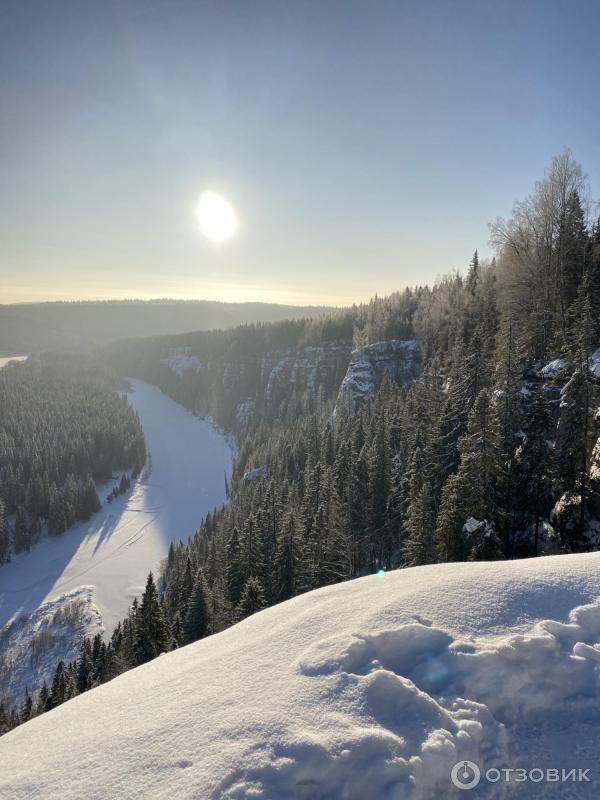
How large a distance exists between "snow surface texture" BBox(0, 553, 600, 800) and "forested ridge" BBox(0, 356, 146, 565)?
105 meters

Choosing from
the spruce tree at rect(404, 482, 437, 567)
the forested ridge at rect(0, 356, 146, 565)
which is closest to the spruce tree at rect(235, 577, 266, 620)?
the spruce tree at rect(404, 482, 437, 567)

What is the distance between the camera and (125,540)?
93.5 meters

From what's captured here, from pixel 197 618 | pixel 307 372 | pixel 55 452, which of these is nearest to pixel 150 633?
pixel 197 618

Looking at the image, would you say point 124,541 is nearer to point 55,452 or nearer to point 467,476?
point 55,452

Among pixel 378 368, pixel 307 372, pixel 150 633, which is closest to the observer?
Result: pixel 150 633

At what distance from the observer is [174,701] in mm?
5352

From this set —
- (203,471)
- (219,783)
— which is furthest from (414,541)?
(203,471)

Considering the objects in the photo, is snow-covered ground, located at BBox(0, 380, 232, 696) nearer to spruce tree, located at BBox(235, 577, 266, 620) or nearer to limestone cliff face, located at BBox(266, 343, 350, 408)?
limestone cliff face, located at BBox(266, 343, 350, 408)

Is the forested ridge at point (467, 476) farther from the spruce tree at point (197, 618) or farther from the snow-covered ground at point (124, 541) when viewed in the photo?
the snow-covered ground at point (124, 541)

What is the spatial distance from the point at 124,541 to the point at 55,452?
44892 mm

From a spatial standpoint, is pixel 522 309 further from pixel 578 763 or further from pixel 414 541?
pixel 578 763

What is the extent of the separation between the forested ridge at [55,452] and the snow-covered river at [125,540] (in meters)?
4.68

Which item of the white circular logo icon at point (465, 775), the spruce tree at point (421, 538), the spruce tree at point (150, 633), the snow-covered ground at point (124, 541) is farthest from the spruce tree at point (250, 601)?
the snow-covered ground at point (124, 541)

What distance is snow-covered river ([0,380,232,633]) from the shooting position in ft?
240
